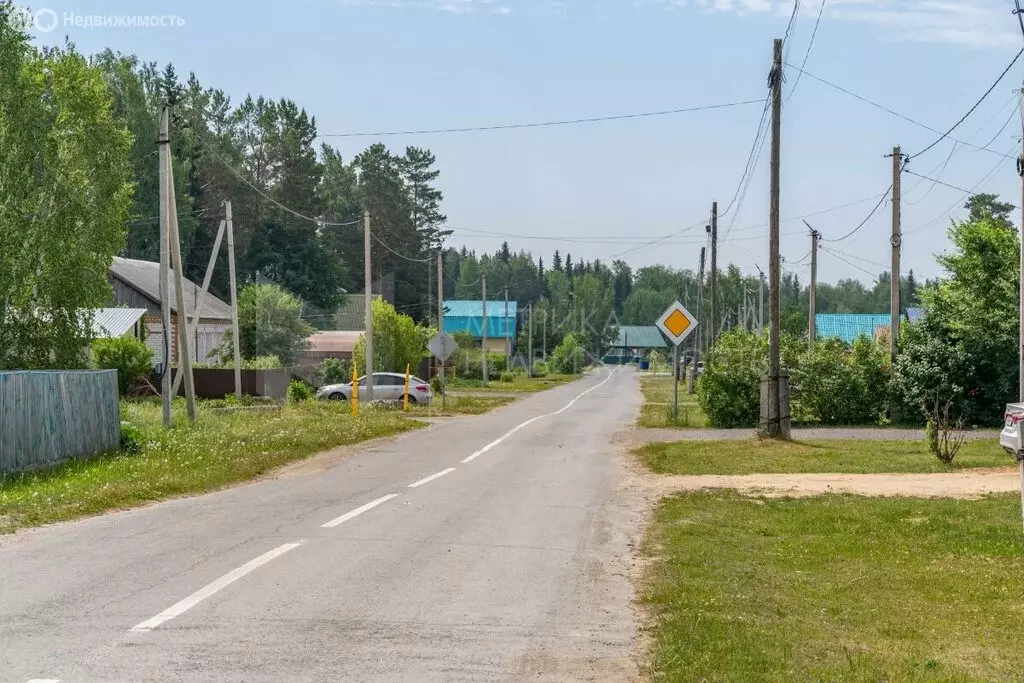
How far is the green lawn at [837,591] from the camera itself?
23.2 ft

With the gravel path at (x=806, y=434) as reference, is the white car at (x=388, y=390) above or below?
above

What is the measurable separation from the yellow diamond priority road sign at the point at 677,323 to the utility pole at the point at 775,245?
427cm

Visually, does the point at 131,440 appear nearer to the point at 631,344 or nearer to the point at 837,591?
the point at 837,591

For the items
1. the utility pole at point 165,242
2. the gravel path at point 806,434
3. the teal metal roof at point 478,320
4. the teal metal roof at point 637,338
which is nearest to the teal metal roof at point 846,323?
the teal metal roof at point 478,320

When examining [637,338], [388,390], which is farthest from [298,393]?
[637,338]

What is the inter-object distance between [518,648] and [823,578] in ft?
12.7

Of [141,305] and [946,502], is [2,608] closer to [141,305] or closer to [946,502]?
[946,502]

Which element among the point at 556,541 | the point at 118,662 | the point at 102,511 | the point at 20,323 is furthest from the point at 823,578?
the point at 20,323

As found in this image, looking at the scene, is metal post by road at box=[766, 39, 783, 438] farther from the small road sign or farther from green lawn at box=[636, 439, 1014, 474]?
the small road sign

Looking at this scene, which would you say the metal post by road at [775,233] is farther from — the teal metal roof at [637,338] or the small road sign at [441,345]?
the teal metal roof at [637,338]

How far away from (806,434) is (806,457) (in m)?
7.55

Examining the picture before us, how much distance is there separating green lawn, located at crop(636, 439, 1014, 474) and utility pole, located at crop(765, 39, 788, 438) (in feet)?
2.31

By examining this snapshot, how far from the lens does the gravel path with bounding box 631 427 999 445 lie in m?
28.8

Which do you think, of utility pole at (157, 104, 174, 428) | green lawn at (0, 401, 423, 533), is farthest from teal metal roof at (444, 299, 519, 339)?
utility pole at (157, 104, 174, 428)
